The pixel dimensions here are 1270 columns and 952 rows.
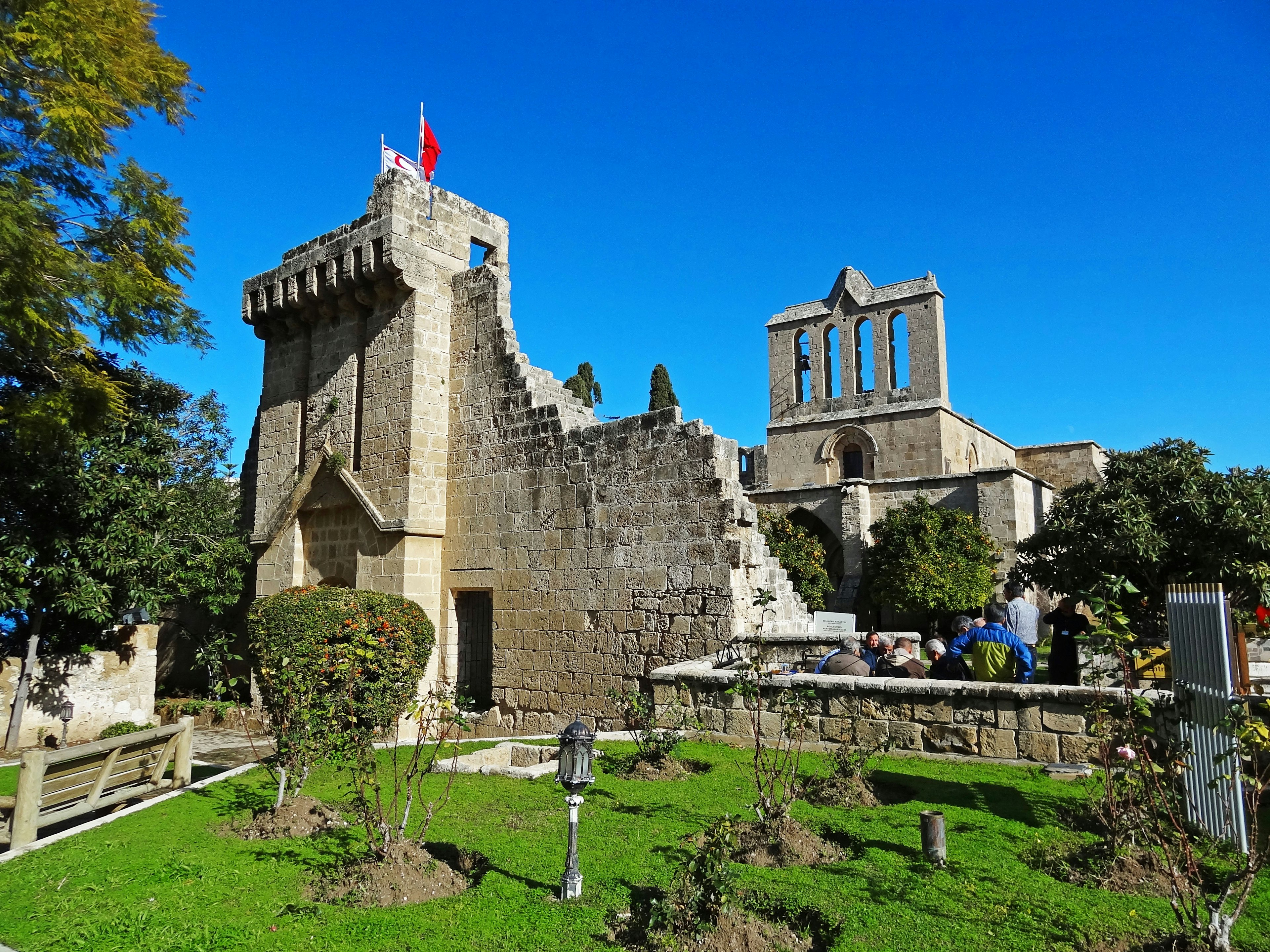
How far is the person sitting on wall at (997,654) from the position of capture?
26.1 feet

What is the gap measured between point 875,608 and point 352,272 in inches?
669

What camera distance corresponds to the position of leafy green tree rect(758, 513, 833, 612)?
21422mm

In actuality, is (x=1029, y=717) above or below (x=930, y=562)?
below

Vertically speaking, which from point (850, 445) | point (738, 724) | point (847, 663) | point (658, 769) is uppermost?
point (850, 445)

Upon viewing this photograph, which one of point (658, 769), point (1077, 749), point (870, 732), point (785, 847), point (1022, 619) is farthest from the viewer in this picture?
point (1022, 619)

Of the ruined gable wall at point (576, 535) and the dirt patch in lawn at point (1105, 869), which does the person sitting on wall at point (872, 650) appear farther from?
the dirt patch in lawn at point (1105, 869)

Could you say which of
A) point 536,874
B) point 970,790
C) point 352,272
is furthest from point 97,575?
point 970,790

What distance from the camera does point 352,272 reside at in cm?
1365

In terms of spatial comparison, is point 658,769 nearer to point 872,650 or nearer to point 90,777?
point 872,650

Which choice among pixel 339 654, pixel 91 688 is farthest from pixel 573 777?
pixel 91 688

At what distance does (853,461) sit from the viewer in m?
29.1

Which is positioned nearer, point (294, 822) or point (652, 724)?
point (294, 822)

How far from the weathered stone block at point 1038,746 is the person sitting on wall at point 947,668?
915 mm

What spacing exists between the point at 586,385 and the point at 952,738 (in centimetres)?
2695
